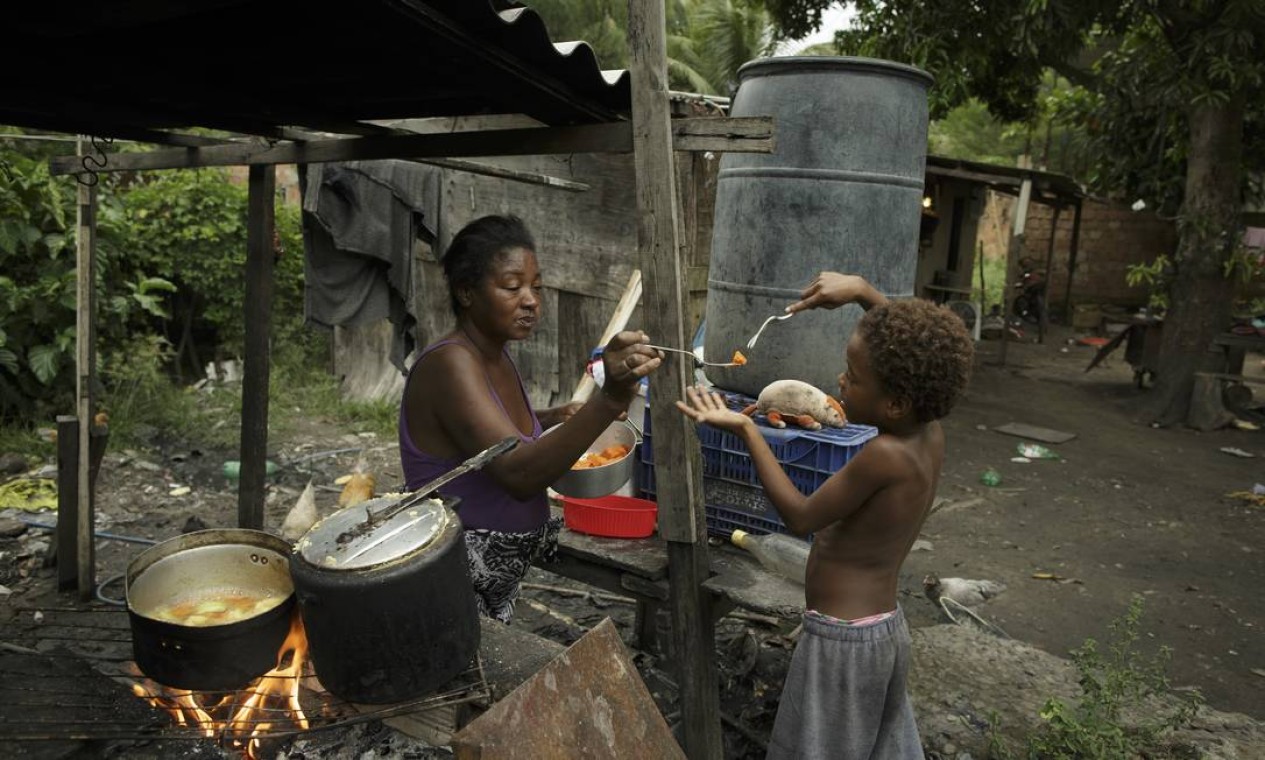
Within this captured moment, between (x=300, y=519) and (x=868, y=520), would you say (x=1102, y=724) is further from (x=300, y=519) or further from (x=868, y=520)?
(x=300, y=519)

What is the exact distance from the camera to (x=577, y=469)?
2.81 m

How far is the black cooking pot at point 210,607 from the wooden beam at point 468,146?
52.9 inches

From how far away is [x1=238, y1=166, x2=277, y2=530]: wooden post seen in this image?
375 centimetres

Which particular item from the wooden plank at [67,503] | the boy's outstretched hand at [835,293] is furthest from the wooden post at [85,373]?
the boy's outstretched hand at [835,293]

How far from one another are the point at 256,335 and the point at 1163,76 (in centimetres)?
881

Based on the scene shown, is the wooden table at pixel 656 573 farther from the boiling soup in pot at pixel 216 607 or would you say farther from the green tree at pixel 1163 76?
the green tree at pixel 1163 76

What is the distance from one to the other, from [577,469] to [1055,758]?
190cm

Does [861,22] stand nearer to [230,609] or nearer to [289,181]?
[289,181]

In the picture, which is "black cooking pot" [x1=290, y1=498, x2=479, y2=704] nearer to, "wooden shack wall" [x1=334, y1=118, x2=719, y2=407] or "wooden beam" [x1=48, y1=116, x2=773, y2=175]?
"wooden beam" [x1=48, y1=116, x2=773, y2=175]

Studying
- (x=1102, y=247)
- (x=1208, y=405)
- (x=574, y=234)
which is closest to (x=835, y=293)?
(x=574, y=234)

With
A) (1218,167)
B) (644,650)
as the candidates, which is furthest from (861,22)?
(644,650)

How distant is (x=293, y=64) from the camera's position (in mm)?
2295

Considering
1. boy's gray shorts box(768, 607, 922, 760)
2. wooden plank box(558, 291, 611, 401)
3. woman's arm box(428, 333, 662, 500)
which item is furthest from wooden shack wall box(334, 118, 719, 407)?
boy's gray shorts box(768, 607, 922, 760)

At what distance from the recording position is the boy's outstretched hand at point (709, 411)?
2211mm
